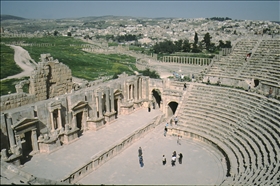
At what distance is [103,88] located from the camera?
28.3 metres

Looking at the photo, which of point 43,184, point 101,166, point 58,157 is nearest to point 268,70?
point 101,166

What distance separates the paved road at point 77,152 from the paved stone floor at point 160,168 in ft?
5.42

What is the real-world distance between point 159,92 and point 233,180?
20.8 m

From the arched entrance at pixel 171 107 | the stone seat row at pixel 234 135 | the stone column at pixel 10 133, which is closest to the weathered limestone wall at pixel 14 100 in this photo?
the stone column at pixel 10 133

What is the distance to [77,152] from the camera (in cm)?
2188

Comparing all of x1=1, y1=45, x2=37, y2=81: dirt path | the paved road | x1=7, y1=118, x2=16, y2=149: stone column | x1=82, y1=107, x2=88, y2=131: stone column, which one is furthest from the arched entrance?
x1=1, y1=45, x2=37, y2=81: dirt path

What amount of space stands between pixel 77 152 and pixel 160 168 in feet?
22.0

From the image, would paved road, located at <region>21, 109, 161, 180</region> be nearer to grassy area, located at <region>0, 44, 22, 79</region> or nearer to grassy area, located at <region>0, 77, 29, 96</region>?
grassy area, located at <region>0, 77, 29, 96</region>

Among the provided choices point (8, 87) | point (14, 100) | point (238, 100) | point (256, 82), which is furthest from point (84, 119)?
point (256, 82)

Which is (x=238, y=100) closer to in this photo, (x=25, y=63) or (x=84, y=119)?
(x=84, y=119)

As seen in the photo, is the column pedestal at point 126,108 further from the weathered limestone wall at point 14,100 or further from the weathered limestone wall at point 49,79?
the weathered limestone wall at point 14,100

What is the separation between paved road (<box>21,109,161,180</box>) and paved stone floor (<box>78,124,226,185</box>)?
165 centimetres

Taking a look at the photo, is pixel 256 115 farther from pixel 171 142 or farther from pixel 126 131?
pixel 126 131

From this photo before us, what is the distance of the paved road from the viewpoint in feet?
62.2
